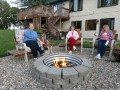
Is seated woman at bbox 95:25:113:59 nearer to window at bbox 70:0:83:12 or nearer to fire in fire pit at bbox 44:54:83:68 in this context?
fire in fire pit at bbox 44:54:83:68

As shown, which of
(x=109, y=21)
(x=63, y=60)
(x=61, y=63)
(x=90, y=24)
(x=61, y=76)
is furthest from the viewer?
(x=90, y=24)

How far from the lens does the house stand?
1196 cm

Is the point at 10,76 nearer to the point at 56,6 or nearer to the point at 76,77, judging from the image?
the point at 76,77

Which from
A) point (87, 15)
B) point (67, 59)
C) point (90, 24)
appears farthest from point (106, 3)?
point (67, 59)

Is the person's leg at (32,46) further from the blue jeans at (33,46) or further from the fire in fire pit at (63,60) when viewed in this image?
the fire in fire pit at (63,60)

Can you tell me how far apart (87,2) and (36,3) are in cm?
1386

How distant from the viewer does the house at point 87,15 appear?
11961 millimetres

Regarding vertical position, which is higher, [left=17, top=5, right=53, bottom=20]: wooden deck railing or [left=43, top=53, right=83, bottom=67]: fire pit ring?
[left=17, top=5, right=53, bottom=20]: wooden deck railing

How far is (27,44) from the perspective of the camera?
456 centimetres

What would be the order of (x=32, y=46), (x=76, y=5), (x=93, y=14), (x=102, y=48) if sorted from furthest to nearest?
(x=76, y=5)
(x=93, y=14)
(x=102, y=48)
(x=32, y=46)

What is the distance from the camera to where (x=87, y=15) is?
1377 cm

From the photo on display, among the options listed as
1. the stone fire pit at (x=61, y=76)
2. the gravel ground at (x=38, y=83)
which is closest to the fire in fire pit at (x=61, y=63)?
the stone fire pit at (x=61, y=76)

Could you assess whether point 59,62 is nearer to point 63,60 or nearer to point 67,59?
point 63,60

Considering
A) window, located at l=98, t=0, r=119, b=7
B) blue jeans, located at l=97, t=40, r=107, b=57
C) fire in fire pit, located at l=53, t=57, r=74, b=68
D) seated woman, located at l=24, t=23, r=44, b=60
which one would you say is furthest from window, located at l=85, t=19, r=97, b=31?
fire in fire pit, located at l=53, t=57, r=74, b=68
